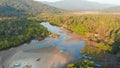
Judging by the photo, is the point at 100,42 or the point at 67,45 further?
the point at 67,45

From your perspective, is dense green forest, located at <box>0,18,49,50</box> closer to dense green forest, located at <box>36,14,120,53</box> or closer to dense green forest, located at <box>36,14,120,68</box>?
dense green forest, located at <box>36,14,120,53</box>

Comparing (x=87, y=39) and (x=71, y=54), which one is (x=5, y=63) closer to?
(x=71, y=54)

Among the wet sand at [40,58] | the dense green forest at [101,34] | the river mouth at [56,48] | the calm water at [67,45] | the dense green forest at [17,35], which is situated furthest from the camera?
the dense green forest at [17,35]

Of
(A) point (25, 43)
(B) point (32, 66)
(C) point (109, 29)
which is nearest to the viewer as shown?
(B) point (32, 66)

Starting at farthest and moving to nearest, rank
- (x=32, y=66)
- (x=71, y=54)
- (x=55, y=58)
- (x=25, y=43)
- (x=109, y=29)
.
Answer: (x=109, y=29)
(x=25, y=43)
(x=71, y=54)
(x=55, y=58)
(x=32, y=66)

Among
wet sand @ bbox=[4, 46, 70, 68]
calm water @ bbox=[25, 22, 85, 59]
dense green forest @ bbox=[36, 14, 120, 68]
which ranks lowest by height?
calm water @ bbox=[25, 22, 85, 59]

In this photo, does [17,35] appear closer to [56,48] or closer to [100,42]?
[56,48]

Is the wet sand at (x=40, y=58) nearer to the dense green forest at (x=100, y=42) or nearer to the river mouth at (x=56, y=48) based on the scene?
the river mouth at (x=56, y=48)

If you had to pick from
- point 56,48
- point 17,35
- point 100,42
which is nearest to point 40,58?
point 56,48

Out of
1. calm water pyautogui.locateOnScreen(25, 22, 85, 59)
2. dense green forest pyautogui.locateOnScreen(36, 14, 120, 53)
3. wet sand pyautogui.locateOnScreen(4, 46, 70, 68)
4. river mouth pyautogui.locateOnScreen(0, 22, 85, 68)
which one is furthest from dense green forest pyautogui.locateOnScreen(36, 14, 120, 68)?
wet sand pyautogui.locateOnScreen(4, 46, 70, 68)

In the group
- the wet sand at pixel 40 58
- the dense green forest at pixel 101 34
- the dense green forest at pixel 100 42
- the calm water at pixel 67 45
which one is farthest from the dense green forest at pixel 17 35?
the dense green forest at pixel 100 42

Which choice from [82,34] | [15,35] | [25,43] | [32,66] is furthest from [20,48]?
[82,34]
